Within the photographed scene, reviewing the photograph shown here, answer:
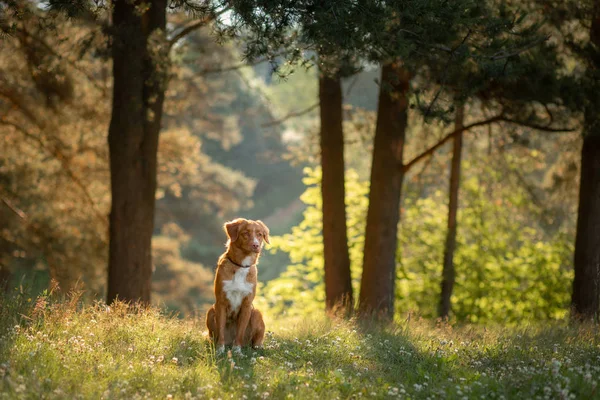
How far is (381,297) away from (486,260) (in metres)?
8.78

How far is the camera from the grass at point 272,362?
5.95m

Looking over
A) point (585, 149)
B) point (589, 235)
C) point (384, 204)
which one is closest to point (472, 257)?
point (589, 235)

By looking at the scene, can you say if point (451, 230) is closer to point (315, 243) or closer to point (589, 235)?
point (589, 235)

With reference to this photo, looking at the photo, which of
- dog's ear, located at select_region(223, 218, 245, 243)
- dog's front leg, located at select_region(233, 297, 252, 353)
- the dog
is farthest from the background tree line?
dog's front leg, located at select_region(233, 297, 252, 353)

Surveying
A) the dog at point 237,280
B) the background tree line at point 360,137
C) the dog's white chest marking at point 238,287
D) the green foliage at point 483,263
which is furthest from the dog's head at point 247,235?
the green foliage at point 483,263

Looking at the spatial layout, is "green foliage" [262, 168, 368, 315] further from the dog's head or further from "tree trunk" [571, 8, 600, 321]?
the dog's head

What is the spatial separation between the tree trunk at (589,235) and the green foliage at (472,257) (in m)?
7.32

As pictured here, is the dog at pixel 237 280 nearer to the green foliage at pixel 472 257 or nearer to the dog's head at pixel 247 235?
the dog's head at pixel 247 235

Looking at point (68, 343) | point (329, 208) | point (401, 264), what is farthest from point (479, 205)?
point (68, 343)

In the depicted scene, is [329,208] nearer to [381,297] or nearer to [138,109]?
[381,297]

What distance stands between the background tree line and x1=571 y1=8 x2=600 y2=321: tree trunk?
3cm

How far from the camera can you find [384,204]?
41.7 ft

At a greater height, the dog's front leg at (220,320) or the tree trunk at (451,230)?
the tree trunk at (451,230)

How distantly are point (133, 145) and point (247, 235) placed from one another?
4.50 meters
